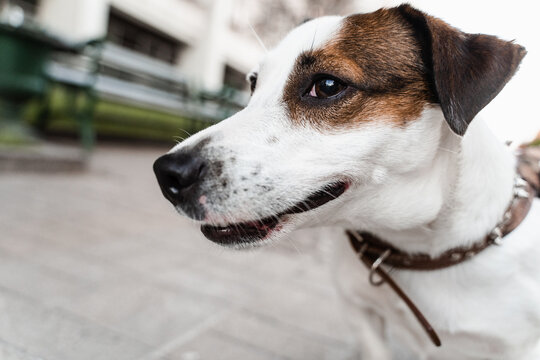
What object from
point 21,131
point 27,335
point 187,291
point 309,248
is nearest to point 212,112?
point 21,131

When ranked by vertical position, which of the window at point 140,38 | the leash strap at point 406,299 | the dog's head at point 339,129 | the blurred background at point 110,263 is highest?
the window at point 140,38

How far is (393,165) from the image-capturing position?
146 cm

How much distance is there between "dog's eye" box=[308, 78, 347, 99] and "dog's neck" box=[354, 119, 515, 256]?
0.36 m

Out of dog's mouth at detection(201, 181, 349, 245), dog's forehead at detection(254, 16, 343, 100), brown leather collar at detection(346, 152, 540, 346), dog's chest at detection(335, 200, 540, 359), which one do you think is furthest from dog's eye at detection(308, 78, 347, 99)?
dog's chest at detection(335, 200, 540, 359)

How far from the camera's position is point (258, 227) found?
144 cm

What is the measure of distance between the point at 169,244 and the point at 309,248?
1.30m

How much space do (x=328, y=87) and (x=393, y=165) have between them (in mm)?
330

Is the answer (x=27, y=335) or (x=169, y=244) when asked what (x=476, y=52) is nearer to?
(x=27, y=335)

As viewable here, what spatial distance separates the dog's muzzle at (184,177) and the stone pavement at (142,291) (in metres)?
0.93

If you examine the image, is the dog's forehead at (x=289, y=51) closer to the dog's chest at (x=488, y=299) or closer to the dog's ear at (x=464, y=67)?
the dog's ear at (x=464, y=67)

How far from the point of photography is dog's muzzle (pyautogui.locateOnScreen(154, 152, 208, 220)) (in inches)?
50.5

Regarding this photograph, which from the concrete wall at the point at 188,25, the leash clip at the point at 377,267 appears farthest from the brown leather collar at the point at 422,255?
the concrete wall at the point at 188,25

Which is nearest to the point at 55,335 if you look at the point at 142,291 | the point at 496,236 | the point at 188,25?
the point at 142,291

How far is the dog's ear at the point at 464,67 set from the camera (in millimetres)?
1371
